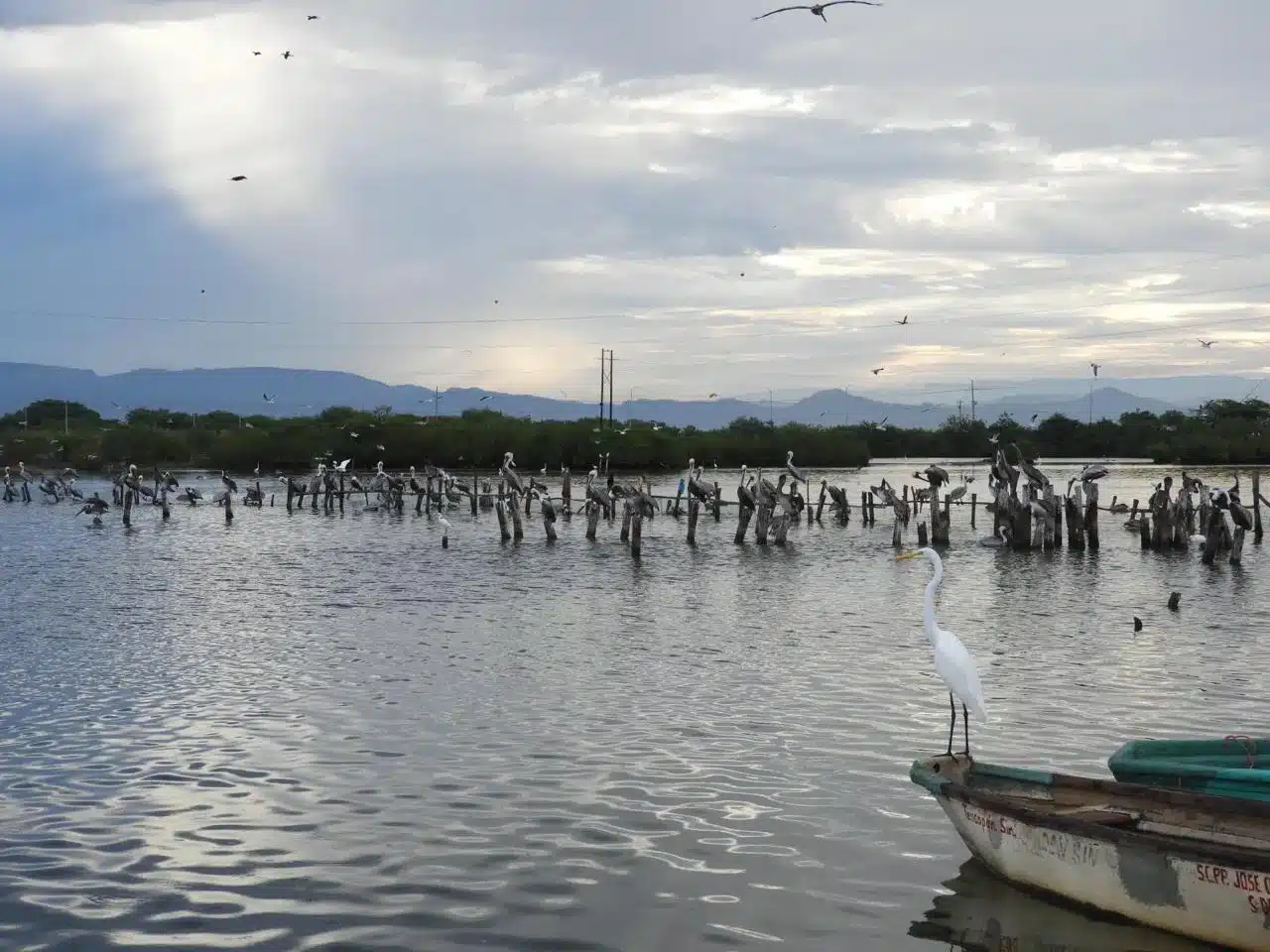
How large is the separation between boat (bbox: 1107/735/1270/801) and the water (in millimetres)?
1163

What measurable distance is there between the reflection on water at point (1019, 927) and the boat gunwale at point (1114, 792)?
2.03ft

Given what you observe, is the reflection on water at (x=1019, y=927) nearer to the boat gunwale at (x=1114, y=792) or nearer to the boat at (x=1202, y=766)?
the boat gunwale at (x=1114, y=792)

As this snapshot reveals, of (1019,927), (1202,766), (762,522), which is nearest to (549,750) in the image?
(1019,927)

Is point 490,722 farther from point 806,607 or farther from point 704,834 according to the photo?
point 806,607

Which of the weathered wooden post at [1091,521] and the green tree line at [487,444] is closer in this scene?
the weathered wooden post at [1091,521]

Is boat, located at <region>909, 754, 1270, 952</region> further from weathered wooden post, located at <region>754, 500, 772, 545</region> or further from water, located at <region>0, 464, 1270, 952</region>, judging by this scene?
weathered wooden post, located at <region>754, 500, 772, 545</region>

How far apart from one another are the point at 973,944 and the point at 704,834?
241 cm

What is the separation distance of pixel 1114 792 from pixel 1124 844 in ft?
2.98

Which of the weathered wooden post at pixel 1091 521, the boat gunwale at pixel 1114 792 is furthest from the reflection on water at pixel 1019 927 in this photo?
the weathered wooden post at pixel 1091 521

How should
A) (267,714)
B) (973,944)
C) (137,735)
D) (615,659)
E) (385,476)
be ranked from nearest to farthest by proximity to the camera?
1. (973,944)
2. (137,735)
3. (267,714)
4. (615,659)
5. (385,476)

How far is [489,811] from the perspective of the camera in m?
10.8

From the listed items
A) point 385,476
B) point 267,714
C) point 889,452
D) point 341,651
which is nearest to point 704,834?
point 267,714

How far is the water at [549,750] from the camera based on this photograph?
8.69 metres

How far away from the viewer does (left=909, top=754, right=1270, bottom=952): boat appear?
7734 mm
